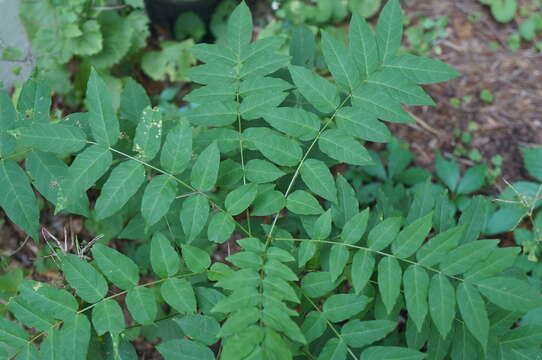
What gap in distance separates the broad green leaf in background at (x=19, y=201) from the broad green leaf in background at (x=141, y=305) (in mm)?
410

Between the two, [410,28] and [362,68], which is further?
[410,28]

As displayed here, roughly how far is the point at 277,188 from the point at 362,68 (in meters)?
0.57

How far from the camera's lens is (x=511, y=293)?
1581mm

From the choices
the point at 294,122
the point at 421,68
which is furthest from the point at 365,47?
the point at 294,122

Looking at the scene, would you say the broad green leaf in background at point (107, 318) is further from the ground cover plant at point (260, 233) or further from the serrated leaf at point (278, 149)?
the serrated leaf at point (278, 149)

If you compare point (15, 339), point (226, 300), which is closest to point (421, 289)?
point (226, 300)

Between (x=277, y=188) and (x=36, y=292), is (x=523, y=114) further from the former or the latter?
(x=36, y=292)

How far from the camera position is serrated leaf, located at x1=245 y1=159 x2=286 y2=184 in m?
1.81

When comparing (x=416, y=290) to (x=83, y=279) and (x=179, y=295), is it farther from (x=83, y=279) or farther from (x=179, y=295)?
(x=83, y=279)

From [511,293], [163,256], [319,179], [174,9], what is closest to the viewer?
[511,293]

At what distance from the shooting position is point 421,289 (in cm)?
161

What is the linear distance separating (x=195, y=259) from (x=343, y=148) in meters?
0.65

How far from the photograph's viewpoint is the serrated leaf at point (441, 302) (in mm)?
1561

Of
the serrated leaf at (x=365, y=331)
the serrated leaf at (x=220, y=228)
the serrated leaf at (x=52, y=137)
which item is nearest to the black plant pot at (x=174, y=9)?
the serrated leaf at (x=52, y=137)
